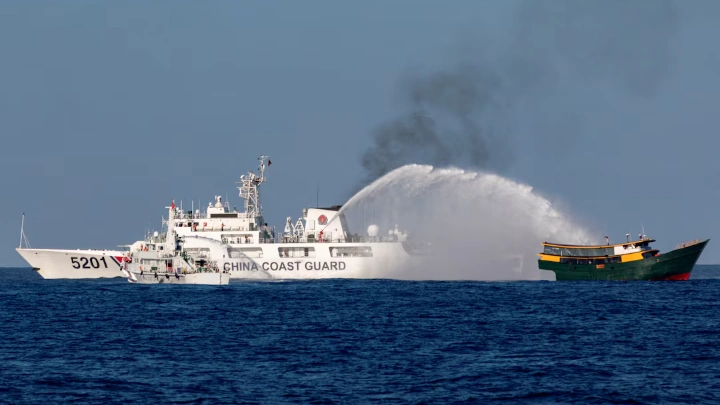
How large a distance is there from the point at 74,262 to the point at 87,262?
1336mm

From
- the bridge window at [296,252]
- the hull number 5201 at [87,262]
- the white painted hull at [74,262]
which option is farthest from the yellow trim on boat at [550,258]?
the hull number 5201 at [87,262]

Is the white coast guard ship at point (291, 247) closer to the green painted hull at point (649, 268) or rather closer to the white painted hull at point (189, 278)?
the white painted hull at point (189, 278)

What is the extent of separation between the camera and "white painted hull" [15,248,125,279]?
94000 mm

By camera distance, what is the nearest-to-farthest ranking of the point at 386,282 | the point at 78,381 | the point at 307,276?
the point at 78,381 < the point at 386,282 < the point at 307,276

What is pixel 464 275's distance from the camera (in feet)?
299

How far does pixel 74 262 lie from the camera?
94.8 m

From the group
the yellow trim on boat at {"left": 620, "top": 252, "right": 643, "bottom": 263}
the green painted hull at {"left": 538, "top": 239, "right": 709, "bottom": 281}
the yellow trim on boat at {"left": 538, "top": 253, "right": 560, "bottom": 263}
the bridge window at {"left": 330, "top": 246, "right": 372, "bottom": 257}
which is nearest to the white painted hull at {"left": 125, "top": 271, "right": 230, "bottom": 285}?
the bridge window at {"left": 330, "top": 246, "right": 372, "bottom": 257}

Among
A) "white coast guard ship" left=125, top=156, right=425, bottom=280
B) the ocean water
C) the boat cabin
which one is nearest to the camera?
the ocean water

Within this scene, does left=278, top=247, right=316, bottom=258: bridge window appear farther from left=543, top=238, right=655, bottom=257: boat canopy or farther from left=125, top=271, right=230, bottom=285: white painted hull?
left=543, top=238, right=655, bottom=257: boat canopy

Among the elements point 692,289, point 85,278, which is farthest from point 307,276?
point 692,289

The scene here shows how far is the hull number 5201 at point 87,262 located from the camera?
Answer: 94.6 m

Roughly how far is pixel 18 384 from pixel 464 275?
6348cm

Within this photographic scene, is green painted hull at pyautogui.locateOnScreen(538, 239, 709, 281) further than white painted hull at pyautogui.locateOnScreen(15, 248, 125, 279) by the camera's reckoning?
No

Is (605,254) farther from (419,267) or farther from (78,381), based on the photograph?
(78,381)
